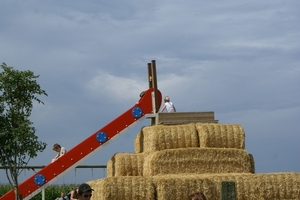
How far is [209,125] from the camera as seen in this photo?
53.3ft

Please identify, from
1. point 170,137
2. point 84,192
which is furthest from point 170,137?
point 84,192

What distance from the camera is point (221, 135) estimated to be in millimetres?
16094

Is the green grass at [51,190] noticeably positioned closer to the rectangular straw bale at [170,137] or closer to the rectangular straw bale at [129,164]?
the rectangular straw bale at [129,164]

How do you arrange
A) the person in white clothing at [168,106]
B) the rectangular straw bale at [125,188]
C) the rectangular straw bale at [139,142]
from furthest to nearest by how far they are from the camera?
1. the person in white clothing at [168,106]
2. the rectangular straw bale at [139,142]
3. the rectangular straw bale at [125,188]

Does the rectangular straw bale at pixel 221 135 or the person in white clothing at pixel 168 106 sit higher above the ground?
the person in white clothing at pixel 168 106

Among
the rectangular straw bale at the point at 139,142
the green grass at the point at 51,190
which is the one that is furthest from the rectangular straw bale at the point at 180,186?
the green grass at the point at 51,190

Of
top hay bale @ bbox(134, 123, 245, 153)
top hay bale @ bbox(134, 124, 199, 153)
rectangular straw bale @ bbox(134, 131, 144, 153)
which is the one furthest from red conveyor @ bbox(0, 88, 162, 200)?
top hay bale @ bbox(134, 124, 199, 153)

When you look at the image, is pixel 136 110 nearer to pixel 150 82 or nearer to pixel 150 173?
pixel 150 82

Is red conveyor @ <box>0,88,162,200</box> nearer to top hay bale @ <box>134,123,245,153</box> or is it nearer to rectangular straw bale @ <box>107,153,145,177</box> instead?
rectangular straw bale @ <box>107,153,145,177</box>

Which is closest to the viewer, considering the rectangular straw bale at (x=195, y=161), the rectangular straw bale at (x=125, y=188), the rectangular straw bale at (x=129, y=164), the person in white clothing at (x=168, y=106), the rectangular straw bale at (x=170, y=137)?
the rectangular straw bale at (x=125, y=188)

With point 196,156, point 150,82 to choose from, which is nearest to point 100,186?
point 196,156

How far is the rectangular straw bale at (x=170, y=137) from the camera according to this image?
15.7 meters

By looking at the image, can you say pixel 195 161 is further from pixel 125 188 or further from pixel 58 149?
pixel 58 149

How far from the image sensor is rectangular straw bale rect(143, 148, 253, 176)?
50.0 feet
